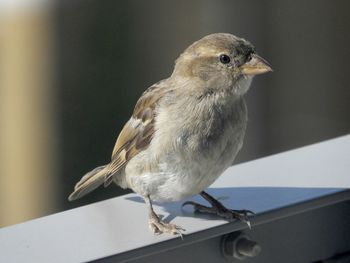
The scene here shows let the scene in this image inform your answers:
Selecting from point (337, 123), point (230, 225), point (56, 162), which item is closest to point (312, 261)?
point (230, 225)

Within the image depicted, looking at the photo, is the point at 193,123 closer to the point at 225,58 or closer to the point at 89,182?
the point at 225,58

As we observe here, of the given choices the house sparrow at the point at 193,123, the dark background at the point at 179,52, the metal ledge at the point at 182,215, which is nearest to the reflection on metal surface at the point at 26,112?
the dark background at the point at 179,52

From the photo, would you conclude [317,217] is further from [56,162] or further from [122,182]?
[56,162]

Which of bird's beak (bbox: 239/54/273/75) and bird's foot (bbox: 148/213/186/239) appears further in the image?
bird's beak (bbox: 239/54/273/75)

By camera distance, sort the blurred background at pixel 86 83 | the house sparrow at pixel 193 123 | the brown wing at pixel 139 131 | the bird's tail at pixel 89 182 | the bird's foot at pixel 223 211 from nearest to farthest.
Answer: the bird's foot at pixel 223 211
the house sparrow at pixel 193 123
the brown wing at pixel 139 131
the bird's tail at pixel 89 182
the blurred background at pixel 86 83

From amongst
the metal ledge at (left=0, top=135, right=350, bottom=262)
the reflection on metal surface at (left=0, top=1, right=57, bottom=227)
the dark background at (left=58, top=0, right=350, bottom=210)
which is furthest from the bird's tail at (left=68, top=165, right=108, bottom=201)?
the reflection on metal surface at (left=0, top=1, right=57, bottom=227)

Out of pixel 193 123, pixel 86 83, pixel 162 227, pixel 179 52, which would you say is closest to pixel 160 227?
pixel 162 227

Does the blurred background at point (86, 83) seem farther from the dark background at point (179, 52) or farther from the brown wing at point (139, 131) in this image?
the brown wing at point (139, 131)

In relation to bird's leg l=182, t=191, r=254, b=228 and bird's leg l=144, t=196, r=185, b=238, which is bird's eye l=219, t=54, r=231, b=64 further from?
bird's leg l=144, t=196, r=185, b=238
